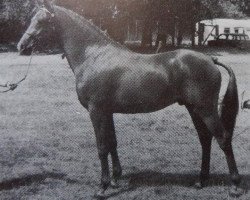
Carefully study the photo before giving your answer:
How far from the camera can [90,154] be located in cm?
930

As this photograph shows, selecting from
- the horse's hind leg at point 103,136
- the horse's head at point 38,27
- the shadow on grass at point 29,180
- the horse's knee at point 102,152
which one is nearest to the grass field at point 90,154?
the shadow on grass at point 29,180

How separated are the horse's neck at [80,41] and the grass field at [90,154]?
2.08m

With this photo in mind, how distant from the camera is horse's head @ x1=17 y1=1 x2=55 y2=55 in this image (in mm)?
6945

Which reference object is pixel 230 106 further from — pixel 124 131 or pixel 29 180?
pixel 124 131

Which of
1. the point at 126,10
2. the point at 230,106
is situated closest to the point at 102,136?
the point at 230,106

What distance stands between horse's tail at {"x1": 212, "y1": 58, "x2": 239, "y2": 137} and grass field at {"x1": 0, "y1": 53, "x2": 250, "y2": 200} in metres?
1.04

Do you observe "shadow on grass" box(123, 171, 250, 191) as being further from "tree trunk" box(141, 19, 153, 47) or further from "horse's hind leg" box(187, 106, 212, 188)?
"tree trunk" box(141, 19, 153, 47)

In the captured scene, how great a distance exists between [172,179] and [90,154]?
2.13 metres

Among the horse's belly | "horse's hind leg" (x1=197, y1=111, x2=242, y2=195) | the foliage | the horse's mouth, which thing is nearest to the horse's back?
"horse's hind leg" (x1=197, y1=111, x2=242, y2=195)

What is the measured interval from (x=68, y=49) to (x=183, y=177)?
9.55ft

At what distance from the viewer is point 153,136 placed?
10695mm

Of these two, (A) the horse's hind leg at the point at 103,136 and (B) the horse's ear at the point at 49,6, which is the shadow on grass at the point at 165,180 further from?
(B) the horse's ear at the point at 49,6

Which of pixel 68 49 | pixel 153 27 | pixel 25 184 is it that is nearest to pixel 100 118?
pixel 68 49

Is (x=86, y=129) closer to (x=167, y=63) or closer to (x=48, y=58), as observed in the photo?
(x=167, y=63)
